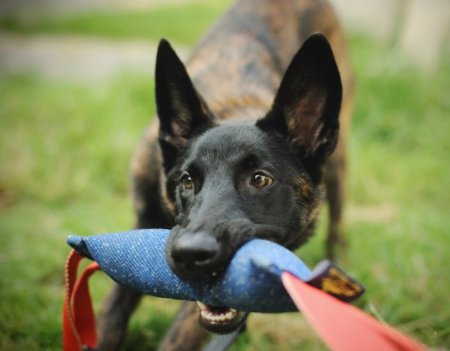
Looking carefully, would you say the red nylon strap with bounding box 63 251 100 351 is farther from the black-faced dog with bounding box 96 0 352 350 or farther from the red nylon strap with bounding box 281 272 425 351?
the red nylon strap with bounding box 281 272 425 351

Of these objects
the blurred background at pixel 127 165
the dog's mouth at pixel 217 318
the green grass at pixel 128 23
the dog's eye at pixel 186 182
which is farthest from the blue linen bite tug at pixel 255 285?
the green grass at pixel 128 23

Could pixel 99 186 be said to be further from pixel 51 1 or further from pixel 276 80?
pixel 51 1

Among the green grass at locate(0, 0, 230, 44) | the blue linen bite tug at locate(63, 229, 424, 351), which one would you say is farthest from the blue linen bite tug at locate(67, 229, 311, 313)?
the green grass at locate(0, 0, 230, 44)

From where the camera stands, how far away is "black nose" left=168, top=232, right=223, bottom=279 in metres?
1.90

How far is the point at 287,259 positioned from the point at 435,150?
5053mm

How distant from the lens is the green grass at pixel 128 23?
10305 millimetres

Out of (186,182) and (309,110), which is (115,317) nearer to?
(186,182)

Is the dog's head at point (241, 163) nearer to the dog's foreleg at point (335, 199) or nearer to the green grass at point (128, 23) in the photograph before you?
the dog's foreleg at point (335, 199)

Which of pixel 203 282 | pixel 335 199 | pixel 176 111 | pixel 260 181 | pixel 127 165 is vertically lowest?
pixel 127 165

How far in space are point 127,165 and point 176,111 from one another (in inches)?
97.6

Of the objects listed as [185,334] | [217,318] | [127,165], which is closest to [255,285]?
[217,318]

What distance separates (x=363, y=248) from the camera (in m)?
4.55

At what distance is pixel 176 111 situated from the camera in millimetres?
3180

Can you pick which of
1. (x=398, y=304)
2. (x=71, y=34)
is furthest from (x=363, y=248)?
(x=71, y=34)
